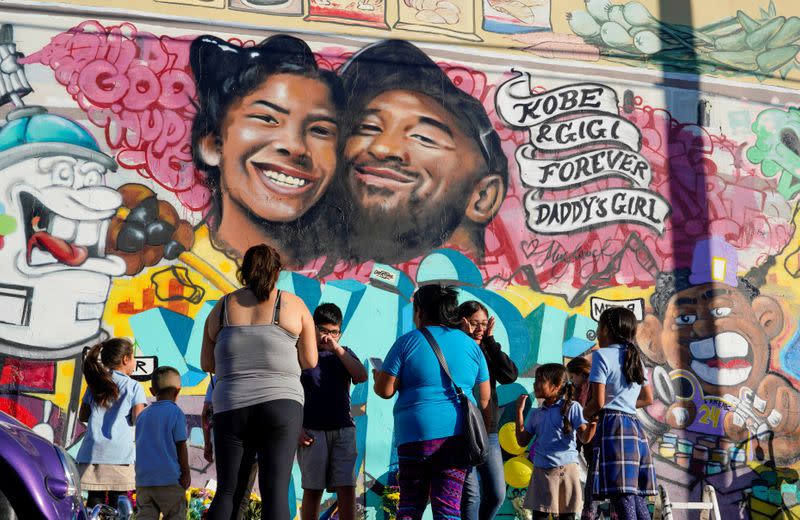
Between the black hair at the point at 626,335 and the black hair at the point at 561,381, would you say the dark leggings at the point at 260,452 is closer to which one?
the black hair at the point at 626,335

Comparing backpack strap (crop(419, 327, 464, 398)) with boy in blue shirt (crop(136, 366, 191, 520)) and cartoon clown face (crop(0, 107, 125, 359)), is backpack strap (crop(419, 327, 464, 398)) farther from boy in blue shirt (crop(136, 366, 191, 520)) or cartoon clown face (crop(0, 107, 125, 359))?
cartoon clown face (crop(0, 107, 125, 359))

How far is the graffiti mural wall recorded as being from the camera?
362 inches

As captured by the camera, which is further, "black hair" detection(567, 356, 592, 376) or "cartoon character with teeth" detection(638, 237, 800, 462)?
"cartoon character with teeth" detection(638, 237, 800, 462)

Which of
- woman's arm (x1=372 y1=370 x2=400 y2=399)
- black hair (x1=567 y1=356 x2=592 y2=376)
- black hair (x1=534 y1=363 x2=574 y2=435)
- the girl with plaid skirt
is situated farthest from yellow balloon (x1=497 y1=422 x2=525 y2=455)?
woman's arm (x1=372 y1=370 x2=400 y2=399)

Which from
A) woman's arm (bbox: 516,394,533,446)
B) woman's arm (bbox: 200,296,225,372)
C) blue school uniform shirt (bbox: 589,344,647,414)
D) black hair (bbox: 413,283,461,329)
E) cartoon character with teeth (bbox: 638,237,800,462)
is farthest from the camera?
cartoon character with teeth (bbox: 638,237,800,462)

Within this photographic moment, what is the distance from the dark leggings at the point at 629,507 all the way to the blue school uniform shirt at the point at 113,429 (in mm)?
3282

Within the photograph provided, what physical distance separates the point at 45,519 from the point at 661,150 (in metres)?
7.60

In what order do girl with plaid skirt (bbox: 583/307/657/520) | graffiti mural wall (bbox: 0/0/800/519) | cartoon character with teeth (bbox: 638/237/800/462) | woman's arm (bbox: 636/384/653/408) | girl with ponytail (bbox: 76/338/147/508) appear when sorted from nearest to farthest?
girl with plaid skirt (bbox: 583/307/657/520) < woman's arm (bbox: 636/384/653/408) < girl with ponytail (bbox: 76/338/147/508) < graffiti mural wall (bbox: 0/0/800/519) < cartoon character with teeth (bbox: 638/237/800/462)

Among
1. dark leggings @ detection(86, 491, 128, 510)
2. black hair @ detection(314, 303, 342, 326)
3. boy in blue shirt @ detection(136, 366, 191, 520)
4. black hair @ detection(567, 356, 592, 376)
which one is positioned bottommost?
dark leggings @ detection(86, 491, 128, 510)

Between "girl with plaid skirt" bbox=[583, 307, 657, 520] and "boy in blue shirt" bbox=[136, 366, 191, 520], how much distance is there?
9.05ft

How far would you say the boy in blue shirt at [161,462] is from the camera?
7.12 metres

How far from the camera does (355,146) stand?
10.0 metres

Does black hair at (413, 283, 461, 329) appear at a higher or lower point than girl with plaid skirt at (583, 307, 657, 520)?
higher

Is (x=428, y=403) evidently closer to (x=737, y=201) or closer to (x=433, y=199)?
(x=433, y=199)
